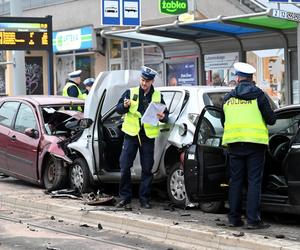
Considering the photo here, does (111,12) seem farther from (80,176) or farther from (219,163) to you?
(219,163)

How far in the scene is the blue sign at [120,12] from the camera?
1319cm

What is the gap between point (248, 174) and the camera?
7.01 metres

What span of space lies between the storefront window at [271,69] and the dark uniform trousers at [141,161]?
225 inches

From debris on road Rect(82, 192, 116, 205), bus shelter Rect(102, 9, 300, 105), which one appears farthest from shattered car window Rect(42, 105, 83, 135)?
bus shelter Rect(102, 9, 300, 105)

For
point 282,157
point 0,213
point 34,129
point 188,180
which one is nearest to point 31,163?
point 34,129

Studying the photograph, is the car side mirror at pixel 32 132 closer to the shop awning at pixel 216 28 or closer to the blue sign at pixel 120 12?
the shop awning at pixel 216 28

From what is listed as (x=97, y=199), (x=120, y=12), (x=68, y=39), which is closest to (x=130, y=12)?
(x=120, y=12)

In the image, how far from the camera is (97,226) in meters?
8.09

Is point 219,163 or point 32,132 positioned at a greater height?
point 32,132

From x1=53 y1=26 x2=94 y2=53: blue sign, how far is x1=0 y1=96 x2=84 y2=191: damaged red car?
10063mm

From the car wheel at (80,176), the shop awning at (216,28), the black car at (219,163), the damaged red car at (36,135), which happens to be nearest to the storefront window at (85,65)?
the shop awning at (216,28)

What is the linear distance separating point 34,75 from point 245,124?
19827mm

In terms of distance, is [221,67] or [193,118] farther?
[221,67]

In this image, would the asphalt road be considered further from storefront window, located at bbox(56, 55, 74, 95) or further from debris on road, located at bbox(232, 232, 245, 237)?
storefront window, located at bbox(56, 55, 74, 95)
